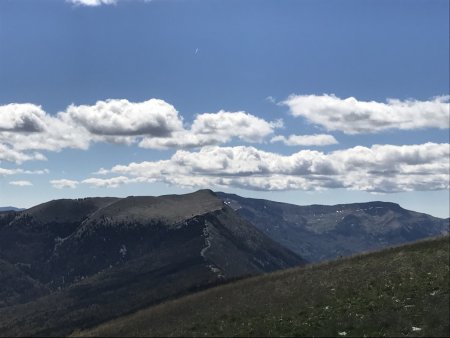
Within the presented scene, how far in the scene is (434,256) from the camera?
55.9 meters

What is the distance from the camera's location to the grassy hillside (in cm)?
3662


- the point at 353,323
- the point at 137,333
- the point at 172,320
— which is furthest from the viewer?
the point at 172,320

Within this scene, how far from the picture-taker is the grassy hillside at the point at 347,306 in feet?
120

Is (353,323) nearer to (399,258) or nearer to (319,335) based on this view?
(319,335)

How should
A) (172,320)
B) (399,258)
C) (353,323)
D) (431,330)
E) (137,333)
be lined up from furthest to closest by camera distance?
(399,258)
(172,320)
(137,333)
(353,323)
(431,330)

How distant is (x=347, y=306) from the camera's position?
4250 centimetres

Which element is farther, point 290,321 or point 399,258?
point 399,258

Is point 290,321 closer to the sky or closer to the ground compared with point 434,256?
closer to the ground

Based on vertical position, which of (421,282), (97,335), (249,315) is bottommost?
(97,335)

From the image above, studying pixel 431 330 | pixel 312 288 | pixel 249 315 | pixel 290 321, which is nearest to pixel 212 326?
pixel 249 315

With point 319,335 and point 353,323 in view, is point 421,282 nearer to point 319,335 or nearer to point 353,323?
point 353,323

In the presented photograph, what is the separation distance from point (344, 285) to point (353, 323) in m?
14.7

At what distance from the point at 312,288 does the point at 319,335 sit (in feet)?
62.2

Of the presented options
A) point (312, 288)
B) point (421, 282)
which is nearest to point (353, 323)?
point (421, 282)
